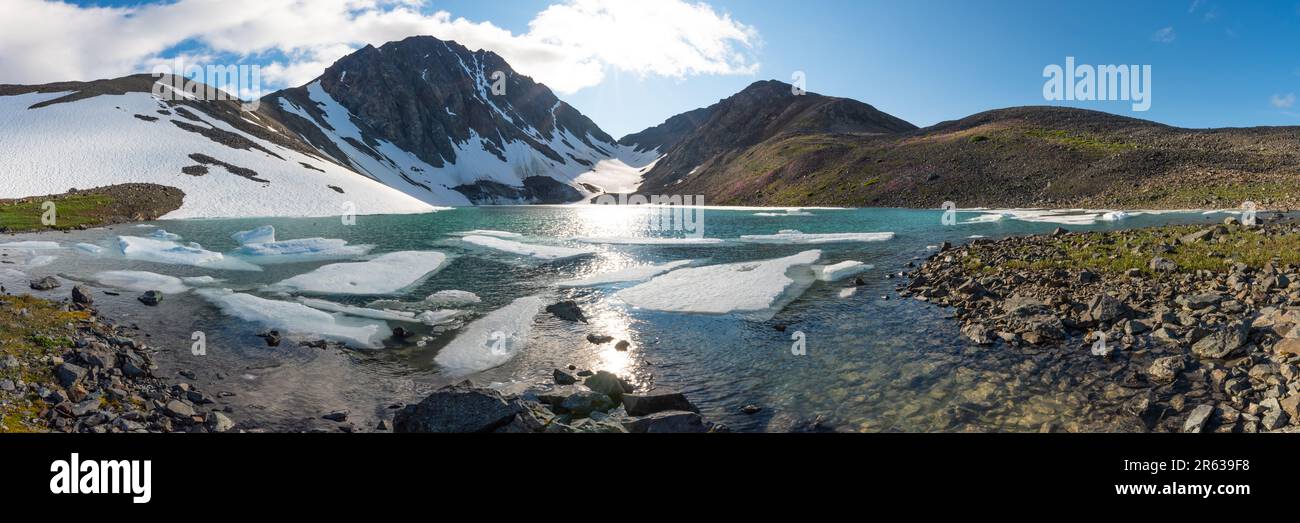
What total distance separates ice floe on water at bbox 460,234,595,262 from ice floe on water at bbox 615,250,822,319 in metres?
11.0

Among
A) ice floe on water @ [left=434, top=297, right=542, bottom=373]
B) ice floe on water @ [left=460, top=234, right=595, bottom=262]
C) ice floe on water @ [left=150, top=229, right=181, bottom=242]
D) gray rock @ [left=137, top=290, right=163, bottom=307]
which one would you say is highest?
ice floe on water @ [left=150, top=229, right=181, bottom=242]

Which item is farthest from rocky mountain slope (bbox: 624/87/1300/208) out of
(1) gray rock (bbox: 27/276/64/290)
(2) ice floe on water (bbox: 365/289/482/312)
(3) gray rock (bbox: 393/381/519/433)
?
(1) gray rock (bbox: 27/276/64/290)

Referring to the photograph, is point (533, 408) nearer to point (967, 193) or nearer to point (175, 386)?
point (175, 386)

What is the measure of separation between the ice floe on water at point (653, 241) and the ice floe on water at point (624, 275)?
11.4 metres

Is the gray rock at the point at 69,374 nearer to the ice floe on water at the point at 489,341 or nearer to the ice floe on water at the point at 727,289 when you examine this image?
the ice floe on water at the point at 489,341

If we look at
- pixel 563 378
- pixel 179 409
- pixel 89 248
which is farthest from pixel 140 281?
pixel 563 378

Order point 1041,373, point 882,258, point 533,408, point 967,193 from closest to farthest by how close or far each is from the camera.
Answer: point 533,408, point 1041,373, point 882,258, point 967,193

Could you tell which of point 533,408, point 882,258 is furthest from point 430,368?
point 882,258

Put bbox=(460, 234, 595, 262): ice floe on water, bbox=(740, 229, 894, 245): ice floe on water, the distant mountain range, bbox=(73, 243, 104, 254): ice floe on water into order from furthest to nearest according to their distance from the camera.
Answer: the distant mountain range < bbox=(740, 229, 894, 245): ice floe on water < bbox=(460, 234, 595, 262): ice floe on water < bbox=(73, 243, 104, 254): ice floe on water

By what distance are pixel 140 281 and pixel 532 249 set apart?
2132 cm

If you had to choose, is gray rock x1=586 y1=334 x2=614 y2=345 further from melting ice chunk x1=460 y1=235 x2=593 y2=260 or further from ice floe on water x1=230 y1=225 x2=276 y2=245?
ice floe on water x1=230 y1=225 x2=276 y2=245

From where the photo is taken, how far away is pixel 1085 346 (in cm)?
1413

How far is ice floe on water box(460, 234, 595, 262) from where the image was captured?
121 feet
